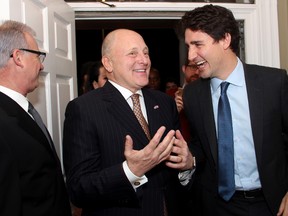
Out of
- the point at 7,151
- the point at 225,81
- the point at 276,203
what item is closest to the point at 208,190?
the point at 276,203

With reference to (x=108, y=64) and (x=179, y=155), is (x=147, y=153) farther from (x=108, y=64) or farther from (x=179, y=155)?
(x=108, y=64)

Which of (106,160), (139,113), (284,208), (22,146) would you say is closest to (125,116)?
(139,113)

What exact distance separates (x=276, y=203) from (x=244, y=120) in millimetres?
404

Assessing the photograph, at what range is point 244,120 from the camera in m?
1.63

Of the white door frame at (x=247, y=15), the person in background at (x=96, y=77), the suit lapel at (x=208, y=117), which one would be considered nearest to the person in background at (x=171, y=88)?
the person in background at (x=96, y=77)

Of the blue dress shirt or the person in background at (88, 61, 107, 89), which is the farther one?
the person in background at (88, 61, 107, 89)

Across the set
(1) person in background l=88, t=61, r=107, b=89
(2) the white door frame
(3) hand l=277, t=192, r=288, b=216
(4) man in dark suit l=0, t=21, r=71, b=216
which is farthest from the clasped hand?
(1) person in background l=88, t=61, r=107, b=89

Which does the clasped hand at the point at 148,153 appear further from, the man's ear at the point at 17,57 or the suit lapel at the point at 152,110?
the man's ear at the point at 17,57

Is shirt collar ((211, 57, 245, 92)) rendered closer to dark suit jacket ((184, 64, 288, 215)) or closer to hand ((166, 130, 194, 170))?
dark suit jacket ((184, 64, 288, 215))

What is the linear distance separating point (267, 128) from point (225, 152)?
22 cm

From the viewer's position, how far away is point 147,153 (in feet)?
4.16

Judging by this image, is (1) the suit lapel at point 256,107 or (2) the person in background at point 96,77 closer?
(1) the suit lapel at point 256,107

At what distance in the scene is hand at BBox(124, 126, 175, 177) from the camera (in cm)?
127

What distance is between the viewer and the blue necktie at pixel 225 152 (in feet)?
5.29
